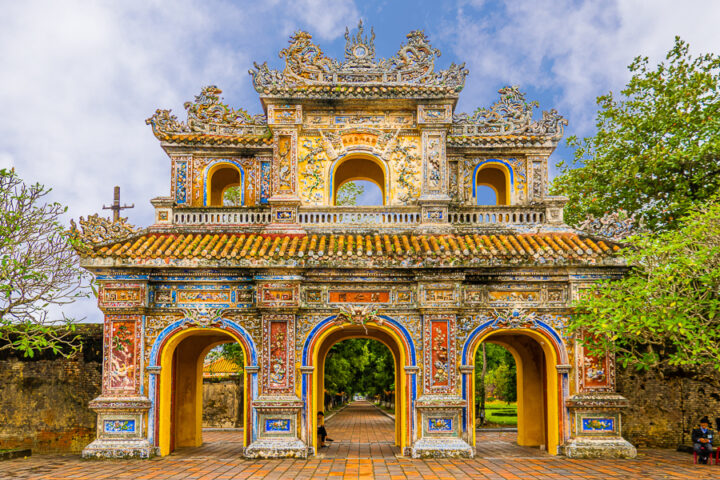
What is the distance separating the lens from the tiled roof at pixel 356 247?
12656 millimetres

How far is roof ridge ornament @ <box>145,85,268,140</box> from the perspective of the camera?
15320 mm

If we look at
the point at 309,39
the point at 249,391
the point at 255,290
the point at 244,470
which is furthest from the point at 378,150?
the point at 244,470

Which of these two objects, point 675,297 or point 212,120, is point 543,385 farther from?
point 212,120

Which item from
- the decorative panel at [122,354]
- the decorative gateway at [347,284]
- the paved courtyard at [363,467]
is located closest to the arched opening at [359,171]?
the decorative gateway at [347,284]

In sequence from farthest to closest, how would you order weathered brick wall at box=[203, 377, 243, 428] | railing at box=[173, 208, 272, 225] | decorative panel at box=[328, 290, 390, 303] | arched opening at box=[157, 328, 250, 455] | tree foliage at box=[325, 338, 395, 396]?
tree foliage at box=[325, 338, 395, 396] < weathered brick wall at box=[203, 377, 243, 428] < railing at box=[173, 208, 272, 225] < arched opening at box=[157, 328, 250, 455] < decorative panel at box=[328, 290, 390, 303]

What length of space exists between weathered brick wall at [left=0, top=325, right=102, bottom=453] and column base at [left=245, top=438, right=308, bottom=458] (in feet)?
14.7

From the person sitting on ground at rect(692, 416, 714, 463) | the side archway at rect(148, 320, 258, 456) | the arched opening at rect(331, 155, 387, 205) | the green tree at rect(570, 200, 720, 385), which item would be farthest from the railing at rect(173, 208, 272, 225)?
the person sitting on ground at rect(692, 416, 714, 463)

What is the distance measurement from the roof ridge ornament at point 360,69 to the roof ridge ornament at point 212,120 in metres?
1.34

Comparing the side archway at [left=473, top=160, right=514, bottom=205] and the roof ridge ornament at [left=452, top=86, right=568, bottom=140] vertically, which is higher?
the roof ridge ornament at [left=452, top=86, right=568, bottom=140]

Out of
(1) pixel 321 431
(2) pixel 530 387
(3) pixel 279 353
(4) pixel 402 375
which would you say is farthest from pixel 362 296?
(2) pixel 530 387

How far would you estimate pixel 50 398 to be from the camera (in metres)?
14.3

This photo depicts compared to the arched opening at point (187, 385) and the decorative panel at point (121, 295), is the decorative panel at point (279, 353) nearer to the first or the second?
the arched opening at point (187, 385)

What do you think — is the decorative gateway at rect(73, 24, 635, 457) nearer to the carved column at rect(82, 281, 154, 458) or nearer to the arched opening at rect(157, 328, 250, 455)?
the carved column at rect(82, 281, 154, 458)

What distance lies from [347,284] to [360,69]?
19.0 feet
